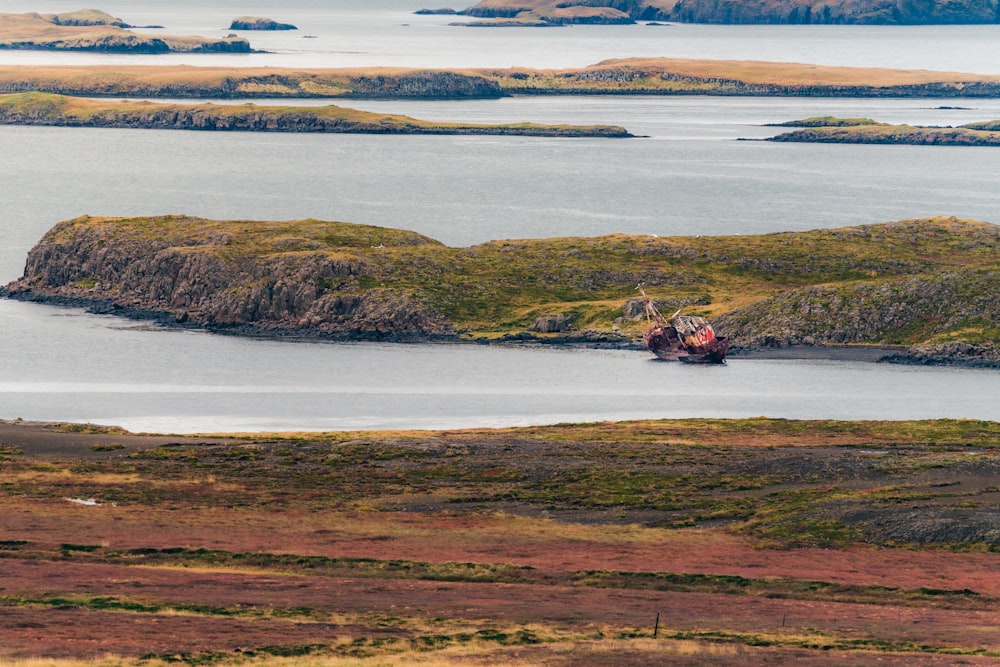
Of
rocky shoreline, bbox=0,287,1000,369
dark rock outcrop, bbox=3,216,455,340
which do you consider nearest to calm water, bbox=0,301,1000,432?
rocky shoreline, bbox=0,287,1000,369

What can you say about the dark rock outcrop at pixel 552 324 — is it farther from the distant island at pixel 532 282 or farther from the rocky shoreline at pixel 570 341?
the rocky shoreline at pixel 570 341

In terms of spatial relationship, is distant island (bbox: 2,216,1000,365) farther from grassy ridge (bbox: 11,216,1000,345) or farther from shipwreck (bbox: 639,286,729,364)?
shipwreck (bbox: 639,286,729,364)

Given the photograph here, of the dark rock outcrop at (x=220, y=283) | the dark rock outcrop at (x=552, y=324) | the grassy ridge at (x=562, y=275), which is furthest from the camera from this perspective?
the dark rock outcrop at (x=220, y=283)

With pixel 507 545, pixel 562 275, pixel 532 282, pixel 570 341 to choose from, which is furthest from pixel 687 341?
pixel 507 545

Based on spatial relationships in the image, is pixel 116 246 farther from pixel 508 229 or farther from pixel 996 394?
pixel 996 394

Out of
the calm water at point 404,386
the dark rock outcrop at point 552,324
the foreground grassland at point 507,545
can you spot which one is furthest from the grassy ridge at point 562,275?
the foreground grassland at point 507,545
